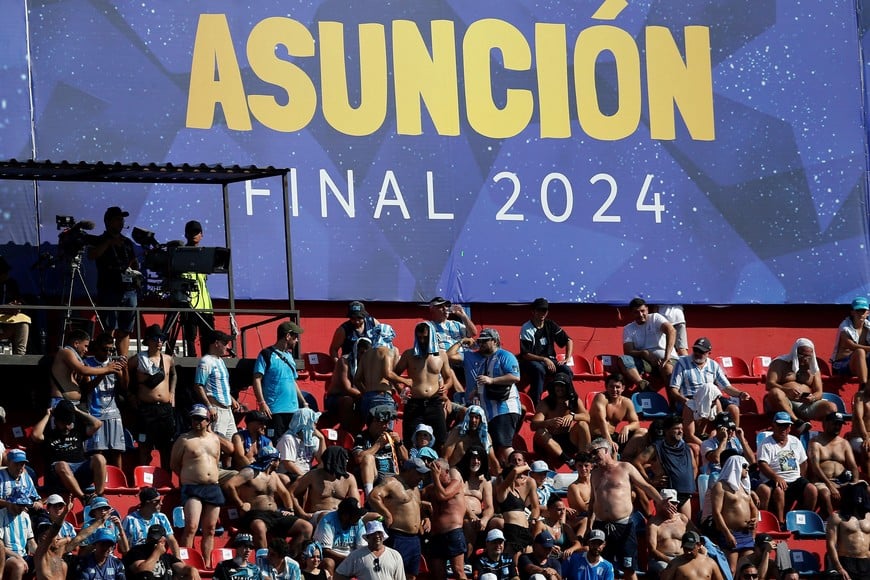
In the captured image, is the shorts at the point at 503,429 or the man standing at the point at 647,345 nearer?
the shorts at the point at 503,429

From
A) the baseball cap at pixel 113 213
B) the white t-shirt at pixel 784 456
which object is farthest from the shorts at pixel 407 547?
the baseball cap at pixel 113 213

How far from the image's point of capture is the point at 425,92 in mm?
23203

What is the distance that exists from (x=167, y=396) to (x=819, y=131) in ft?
30.4

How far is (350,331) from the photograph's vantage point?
2080 centimetres

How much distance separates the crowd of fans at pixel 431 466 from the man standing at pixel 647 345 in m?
0.06

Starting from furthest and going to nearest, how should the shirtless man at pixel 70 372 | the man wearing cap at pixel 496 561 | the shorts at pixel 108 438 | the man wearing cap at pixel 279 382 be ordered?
the man wearing cap at pixel 279 382 < the shirtless man at pixel 70 372 < the shorts at pixel 108 438 < the man wearing cap at pixel 496 561

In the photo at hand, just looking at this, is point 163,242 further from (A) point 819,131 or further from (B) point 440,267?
(A) point 819,131

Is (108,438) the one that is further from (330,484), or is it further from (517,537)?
(517,537)

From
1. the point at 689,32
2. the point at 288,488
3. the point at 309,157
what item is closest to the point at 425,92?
the point at 309,157

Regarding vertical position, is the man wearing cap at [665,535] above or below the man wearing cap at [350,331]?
below

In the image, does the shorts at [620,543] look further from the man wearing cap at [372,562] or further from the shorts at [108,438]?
the shorts at [108,438]

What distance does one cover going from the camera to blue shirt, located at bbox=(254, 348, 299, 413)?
19531mm

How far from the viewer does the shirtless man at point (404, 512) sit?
17.9m

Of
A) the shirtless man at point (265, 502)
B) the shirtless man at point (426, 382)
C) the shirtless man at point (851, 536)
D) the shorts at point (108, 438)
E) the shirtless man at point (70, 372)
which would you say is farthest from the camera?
the shirtless man at point (426, 382)
